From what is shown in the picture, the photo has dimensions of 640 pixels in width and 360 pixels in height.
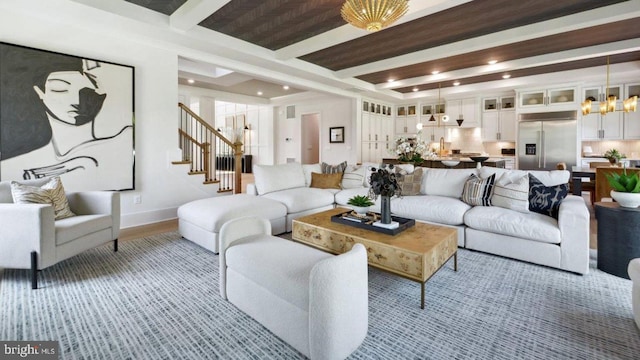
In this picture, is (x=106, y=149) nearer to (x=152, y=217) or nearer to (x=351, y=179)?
(x=152, y=217)

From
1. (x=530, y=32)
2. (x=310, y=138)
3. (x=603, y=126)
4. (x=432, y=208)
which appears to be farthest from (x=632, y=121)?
(x=310, y=138)

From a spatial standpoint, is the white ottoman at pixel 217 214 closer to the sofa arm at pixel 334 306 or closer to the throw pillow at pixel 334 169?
the throw pillow at pixel 334 169

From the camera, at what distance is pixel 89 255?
3137 mm

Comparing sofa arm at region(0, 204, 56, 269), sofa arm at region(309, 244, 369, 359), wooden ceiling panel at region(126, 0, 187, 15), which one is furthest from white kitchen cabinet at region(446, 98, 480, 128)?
sofa arm at region(0, 204, 56, 269)

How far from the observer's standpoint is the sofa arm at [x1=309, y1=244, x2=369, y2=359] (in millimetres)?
1429

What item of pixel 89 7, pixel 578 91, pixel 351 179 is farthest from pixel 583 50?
pixel 89 7

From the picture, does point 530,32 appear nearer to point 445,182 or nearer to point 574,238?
point 445,182

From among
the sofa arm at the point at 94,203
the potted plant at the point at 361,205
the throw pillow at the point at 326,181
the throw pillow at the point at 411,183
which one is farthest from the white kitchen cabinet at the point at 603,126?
the sofa arm at the point at 94,203

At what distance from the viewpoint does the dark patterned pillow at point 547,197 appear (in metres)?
3.03

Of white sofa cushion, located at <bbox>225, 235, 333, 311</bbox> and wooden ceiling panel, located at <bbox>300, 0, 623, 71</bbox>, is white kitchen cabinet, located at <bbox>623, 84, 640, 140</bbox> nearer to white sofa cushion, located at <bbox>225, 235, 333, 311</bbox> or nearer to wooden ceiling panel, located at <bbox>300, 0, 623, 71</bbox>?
wooden ceiling panel, located at <bbox>300, 0, 623, 71</bbox>

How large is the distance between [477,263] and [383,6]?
8.62ft

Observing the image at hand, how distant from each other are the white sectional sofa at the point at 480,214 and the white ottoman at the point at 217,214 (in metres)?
0.25

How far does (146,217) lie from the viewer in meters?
4.50

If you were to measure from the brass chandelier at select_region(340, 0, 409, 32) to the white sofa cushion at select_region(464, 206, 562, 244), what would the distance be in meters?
2.20
